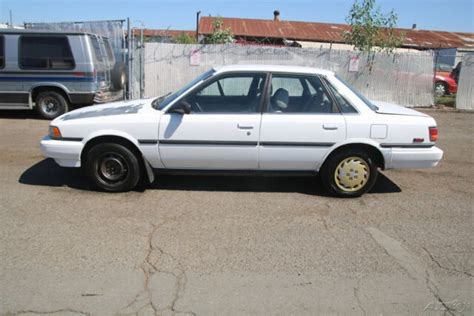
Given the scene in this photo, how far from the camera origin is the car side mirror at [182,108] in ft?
16.6

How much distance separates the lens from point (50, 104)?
33.2 ft

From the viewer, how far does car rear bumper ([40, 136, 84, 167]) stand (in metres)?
5.19

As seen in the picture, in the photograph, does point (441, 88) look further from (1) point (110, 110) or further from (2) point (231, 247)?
(2) point (231, 247)

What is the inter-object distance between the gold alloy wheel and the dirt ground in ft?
0.69

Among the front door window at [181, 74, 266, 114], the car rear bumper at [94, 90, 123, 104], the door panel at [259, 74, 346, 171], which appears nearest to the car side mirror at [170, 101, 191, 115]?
the front door window at [181, 74, 266, 114]

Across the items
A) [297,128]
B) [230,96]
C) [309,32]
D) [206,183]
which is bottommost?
[206,183]

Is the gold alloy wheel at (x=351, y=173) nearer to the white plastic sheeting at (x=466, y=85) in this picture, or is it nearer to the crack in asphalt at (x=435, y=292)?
the crack in asphalt at (x=435, y=292)

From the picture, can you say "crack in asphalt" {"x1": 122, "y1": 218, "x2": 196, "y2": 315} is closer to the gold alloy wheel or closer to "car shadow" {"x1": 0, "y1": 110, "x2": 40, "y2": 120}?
the gold alloy wheel

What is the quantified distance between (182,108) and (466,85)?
12.0 meters

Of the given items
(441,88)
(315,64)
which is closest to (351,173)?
(315,64)

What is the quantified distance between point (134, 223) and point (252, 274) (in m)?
1.51

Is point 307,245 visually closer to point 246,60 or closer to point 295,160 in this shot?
point 295,160

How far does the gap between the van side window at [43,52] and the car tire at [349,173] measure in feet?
22.7

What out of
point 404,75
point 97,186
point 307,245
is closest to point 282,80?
point 307,245
